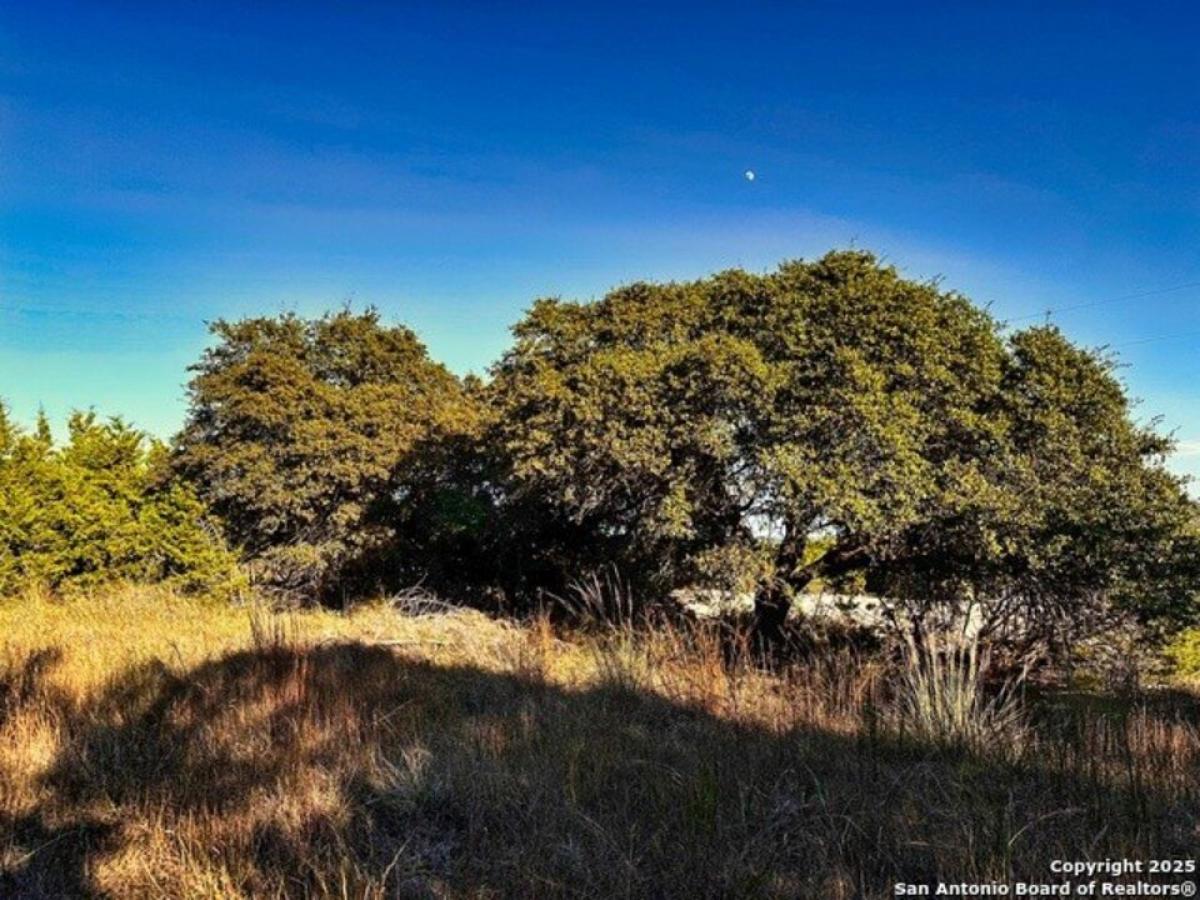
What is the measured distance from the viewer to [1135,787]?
2.78 metres

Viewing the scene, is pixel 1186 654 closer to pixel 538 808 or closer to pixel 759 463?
pixel 759 463

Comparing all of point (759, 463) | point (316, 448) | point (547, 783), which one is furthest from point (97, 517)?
point (547, 783)

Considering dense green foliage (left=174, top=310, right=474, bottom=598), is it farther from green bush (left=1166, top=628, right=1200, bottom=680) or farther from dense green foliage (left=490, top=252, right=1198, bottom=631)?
green bush (left=1166, top=628, right=1200, bottom=680)

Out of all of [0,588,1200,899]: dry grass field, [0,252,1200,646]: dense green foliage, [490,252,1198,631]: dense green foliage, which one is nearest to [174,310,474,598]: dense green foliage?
[0,252,1200,646]: dense green foliage

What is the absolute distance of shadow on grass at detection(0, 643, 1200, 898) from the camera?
225 cm

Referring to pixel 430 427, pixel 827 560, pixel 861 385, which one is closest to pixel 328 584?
pixel 430 427

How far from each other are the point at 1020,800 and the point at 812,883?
1.08 meters

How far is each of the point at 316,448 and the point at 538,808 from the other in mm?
9601

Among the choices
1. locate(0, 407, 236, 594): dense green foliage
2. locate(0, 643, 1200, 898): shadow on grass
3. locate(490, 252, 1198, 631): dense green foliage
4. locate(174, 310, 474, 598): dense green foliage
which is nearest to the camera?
A: locate(0, 643, 1200, 898): shadow on grass

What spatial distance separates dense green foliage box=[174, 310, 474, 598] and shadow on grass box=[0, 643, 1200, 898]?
782 cm

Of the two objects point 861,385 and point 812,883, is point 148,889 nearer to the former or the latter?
point 812,883

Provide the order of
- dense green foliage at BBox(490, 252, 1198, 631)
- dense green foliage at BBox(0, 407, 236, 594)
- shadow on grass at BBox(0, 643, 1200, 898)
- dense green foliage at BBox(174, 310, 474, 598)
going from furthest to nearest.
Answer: dense green foliage at BBox(174, 310, 474, 598) < dense green foliage at BBox(0, 407, 236, 594) < dense green foliage at BBox(490, 252, 1198, 631) < shadow on grass at BBox(0, 643, 1200, 898)

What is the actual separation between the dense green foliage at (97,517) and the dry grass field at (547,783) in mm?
5442

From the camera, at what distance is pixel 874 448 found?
782cm
